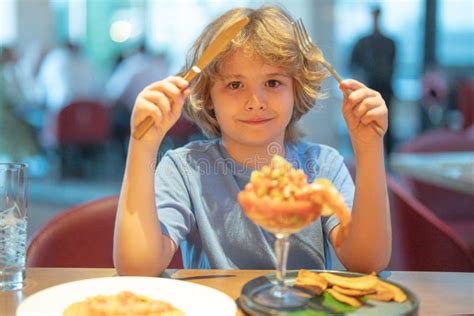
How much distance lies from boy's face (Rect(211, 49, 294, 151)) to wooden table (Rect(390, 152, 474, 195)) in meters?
1.06

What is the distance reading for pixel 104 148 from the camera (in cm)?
700

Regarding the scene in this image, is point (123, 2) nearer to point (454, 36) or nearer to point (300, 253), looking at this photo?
point (454, 36)

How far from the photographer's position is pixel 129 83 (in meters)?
6.83

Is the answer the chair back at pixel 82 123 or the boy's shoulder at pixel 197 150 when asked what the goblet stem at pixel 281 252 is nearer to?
the boy's shoulder at pixel 197 150

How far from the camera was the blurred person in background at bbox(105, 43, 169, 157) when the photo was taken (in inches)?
269

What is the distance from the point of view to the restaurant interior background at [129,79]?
631 cm

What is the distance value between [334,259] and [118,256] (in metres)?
0.54

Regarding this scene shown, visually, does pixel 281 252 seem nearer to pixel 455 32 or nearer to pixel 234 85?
pixel 234 85

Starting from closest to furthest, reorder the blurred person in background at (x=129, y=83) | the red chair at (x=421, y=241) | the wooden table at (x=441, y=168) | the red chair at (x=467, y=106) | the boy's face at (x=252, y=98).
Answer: the boy's face at (x=252, y=98), the red chair at (x=421, y=241), the wooden table at (x=441, y=168), the red chair at (x=467, y=106), the blurred person in background at (x=129, y=83)

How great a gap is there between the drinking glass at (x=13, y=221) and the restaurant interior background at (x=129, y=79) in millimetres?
4785

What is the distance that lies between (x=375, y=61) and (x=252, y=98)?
17.6 feet

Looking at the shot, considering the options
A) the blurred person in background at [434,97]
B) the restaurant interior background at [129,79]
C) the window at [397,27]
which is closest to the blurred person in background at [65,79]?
the restaurant interior background at [129,79]

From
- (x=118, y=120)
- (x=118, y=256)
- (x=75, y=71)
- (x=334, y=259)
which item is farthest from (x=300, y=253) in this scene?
(x=75, y=71)

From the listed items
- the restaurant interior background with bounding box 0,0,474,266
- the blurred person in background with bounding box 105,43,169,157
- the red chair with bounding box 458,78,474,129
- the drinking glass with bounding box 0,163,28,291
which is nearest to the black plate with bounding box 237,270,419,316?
the drinking glass with bounding box 0,163,28,291
